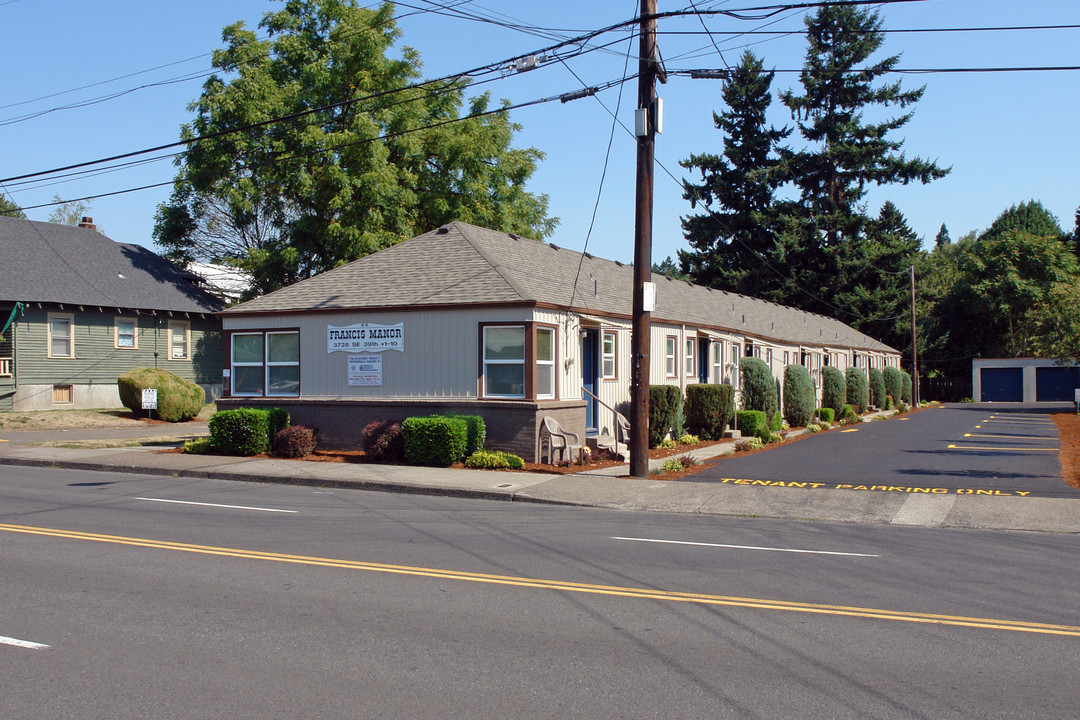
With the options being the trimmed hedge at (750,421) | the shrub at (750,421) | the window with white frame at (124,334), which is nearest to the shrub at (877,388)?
the trimmed hedge at (750,421)

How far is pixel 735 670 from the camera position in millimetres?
5695

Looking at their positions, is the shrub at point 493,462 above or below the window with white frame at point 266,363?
below

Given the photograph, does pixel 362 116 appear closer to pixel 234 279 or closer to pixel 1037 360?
pixel 234 279

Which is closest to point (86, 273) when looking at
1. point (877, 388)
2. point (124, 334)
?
point (124, 334)

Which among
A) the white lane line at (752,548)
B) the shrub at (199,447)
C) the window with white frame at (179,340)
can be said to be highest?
the window with white frame at (179,340)

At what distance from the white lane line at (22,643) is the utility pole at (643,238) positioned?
39.0 feet

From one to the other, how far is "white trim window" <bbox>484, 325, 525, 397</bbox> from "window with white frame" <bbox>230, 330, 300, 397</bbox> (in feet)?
17.7

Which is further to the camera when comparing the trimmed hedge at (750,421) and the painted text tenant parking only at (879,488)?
the trimmed hedge at (750,421)

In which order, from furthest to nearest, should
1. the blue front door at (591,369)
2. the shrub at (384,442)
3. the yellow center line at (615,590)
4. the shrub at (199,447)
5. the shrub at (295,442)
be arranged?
the blue front door at (591,369), the shrub at (199,447), the shrub at (295,442), the shrub at (384,442), the yellow center line at (615,590)

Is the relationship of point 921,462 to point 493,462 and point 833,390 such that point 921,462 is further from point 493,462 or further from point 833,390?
point 833,390

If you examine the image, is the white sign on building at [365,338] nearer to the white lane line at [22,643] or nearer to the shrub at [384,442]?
the shrub at [384,442]

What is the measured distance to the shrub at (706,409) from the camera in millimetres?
24938

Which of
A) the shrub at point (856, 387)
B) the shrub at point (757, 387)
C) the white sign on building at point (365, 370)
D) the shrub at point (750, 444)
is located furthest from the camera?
the shrub at point (856, 387)

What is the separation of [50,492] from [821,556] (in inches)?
472
